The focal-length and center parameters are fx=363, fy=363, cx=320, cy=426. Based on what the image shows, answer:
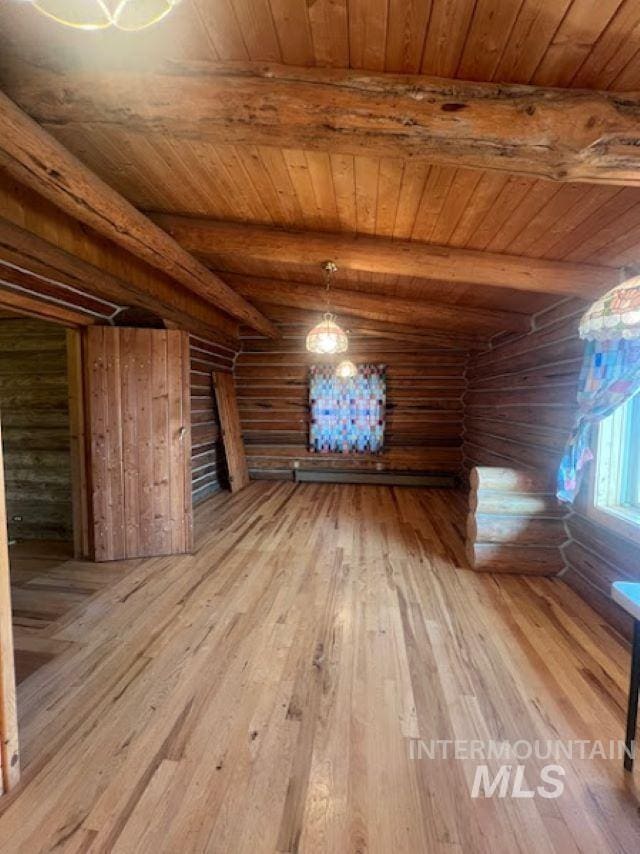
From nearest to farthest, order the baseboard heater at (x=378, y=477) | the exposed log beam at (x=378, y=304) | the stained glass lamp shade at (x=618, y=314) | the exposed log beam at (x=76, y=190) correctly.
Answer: the exposed log beam at (x=76, y=190) → the stained glass lamp shade at (x=618, y=314) → the exposed log beam at (x=378, y=304) → the baseboard heater at (x=378, y=477)

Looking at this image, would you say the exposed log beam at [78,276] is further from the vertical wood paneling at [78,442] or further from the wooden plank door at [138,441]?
the vertical wood paneling at [78,442]

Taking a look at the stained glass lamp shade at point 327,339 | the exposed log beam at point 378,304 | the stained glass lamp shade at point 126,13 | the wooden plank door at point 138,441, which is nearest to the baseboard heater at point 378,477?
the exposed log beam at point 378,304

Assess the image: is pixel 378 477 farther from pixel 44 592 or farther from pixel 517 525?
pixel 44 592

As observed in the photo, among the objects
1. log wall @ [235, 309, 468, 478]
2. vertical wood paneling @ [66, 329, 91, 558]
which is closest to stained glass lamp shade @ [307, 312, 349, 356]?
vertical wood paneling @ [66, 329, 91, 558]

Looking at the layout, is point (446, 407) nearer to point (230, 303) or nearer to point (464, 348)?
point (464, 348)

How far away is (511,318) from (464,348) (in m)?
2.13

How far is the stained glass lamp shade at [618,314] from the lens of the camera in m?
1.93

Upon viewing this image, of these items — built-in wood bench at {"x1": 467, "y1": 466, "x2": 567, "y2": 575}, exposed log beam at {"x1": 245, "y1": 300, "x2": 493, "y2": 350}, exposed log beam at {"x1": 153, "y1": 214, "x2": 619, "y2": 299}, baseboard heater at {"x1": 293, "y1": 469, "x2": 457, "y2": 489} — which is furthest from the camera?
baseboard heater at {"x1": 293, "y1": 469, "x2": 457, "y2": 489}

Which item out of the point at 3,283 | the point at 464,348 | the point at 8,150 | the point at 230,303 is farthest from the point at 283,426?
the point at 8,150

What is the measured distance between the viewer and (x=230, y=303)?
176 inches

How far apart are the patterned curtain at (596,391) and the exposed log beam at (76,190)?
3.34m

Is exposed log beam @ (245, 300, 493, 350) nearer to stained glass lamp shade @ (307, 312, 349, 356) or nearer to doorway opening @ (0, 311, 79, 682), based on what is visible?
stained glass lamp shade @ (307, 312, 349, 356)

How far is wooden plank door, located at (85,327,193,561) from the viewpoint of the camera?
3.48 metres

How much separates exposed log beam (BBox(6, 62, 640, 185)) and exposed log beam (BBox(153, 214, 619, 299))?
52.8 inches
